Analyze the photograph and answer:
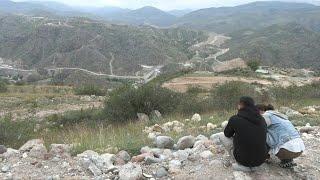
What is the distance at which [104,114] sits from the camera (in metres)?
19.4

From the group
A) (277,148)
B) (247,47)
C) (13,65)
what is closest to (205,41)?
(247,47)

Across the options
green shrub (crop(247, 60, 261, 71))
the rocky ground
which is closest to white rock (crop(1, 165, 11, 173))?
Result: the rocky ground

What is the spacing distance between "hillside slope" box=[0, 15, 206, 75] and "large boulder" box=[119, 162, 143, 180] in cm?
10478

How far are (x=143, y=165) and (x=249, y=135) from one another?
1.88 metres

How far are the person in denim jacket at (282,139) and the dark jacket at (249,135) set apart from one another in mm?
402

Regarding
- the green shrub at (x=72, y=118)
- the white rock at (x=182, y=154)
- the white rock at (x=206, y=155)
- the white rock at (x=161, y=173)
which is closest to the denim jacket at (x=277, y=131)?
the white rock at (x=206, y=155)

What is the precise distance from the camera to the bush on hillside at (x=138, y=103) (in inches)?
710

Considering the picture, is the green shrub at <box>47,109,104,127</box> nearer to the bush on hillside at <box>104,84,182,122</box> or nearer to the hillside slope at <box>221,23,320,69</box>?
the bush on hillside at <box>104,84,182,122</box>

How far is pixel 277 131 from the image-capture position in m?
7.28

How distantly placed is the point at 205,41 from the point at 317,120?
580 ft

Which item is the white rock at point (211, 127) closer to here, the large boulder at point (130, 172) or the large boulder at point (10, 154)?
the large boulder at point (130, 172)

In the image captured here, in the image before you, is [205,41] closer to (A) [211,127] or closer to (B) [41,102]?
(B) [41,102]

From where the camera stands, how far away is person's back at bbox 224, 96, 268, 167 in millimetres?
6738

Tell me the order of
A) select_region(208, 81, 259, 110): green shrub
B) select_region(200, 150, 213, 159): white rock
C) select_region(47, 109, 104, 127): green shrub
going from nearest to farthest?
1. select_region(200, 150, 213, 159): white rock
2. select_region(208, 81, 259, 110): green shrub
3. select_region(47, 109, 104, 127): green shrub
